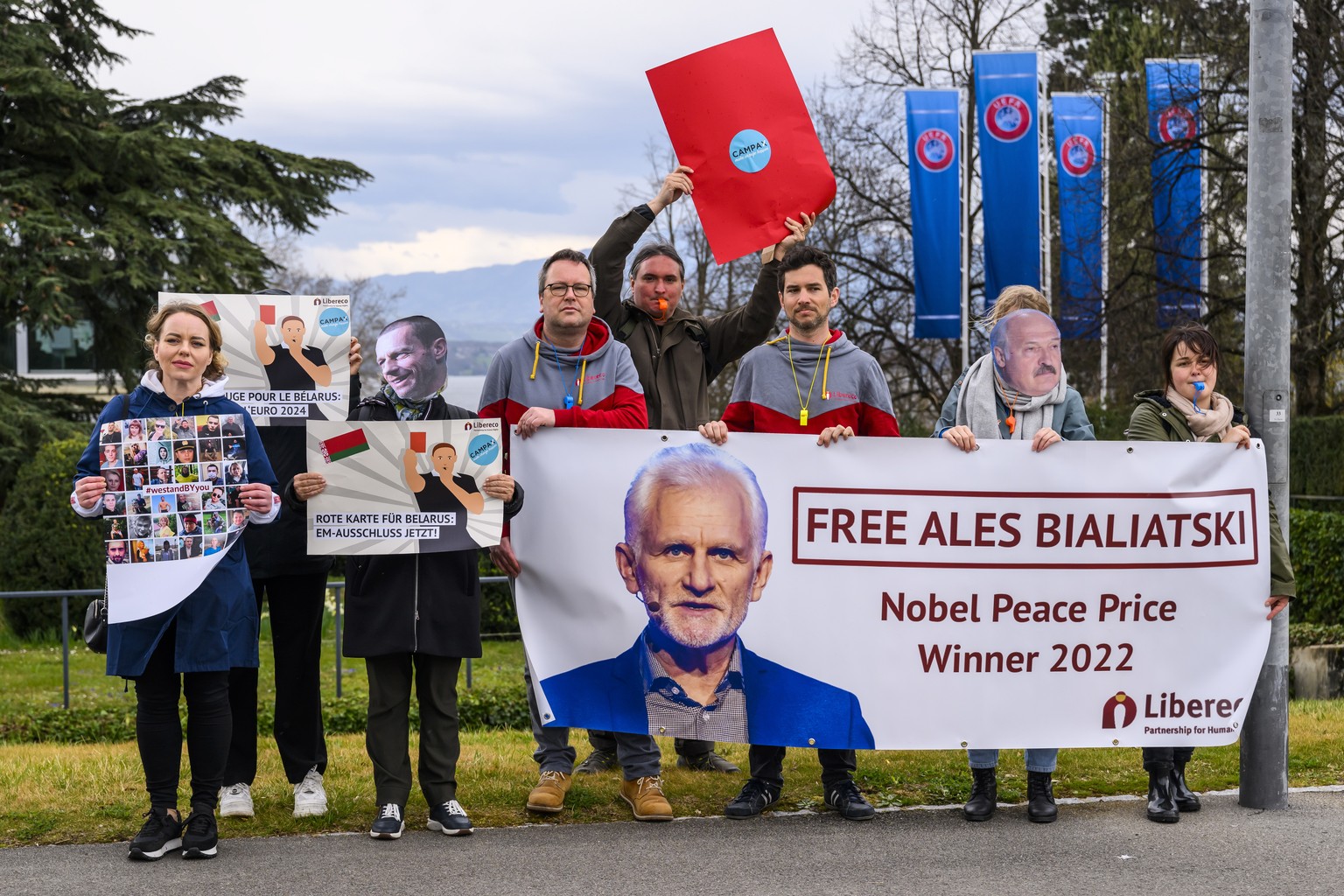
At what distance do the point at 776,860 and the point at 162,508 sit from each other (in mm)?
2602

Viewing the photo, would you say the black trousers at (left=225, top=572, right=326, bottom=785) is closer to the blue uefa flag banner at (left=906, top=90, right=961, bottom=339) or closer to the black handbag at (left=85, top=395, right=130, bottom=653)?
the black handbag at (left=85, top=395, right=130, bottom=653)

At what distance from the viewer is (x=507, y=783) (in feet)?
20.3

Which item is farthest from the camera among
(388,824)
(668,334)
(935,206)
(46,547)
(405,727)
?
(935,206)

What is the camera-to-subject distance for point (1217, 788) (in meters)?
6.07

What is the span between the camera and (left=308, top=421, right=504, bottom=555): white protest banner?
5.34m

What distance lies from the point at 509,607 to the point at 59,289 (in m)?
10.1

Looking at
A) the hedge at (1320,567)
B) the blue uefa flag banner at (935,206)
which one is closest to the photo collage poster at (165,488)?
the hedge at (1320,567)

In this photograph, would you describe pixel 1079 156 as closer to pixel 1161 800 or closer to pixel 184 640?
pixel 1161 800

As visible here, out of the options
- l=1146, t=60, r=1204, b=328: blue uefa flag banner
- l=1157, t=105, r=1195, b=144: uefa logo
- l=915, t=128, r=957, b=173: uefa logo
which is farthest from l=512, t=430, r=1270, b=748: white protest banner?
l=915, t=128, r=957, b=173: uefa logo

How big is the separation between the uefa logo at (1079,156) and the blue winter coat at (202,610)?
22.8m

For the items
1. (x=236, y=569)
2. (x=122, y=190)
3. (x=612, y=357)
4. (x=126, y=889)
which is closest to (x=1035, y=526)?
(x=612, y=357)

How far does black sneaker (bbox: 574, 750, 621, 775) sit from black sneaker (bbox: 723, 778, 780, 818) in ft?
2.90

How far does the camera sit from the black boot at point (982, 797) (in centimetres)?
560

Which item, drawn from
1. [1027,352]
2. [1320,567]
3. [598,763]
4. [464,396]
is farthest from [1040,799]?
[1320,567]
